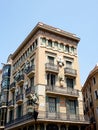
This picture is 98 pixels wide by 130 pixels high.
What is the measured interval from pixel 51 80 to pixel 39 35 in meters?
7.37

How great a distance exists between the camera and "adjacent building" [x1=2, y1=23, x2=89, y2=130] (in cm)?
2817

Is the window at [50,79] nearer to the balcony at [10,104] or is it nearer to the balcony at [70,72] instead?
the balcony at [70,72]

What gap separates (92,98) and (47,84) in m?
14.3

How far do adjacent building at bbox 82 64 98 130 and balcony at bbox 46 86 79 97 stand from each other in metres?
8.47

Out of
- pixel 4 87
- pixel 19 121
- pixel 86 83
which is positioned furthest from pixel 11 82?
pixel 86 83

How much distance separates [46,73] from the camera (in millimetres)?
30922

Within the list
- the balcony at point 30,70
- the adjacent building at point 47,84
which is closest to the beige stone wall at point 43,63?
the adjacent building at point 47,84

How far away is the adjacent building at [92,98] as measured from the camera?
126ft

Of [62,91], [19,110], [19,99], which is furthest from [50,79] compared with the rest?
[19,110]

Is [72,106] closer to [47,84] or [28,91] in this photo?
[47,84]

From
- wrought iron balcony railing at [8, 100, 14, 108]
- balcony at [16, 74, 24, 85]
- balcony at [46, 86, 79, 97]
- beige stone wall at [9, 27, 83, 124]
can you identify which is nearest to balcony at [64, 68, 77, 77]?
beige stone wall at [9, 27, 83, 124]

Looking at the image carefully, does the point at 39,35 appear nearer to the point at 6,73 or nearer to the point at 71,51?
the point at 71,51

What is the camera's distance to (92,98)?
41031 mm

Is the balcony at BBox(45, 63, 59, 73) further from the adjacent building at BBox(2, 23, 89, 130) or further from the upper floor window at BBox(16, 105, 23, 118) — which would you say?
the upper floor window at BBox(16, 105, 23, 118)
